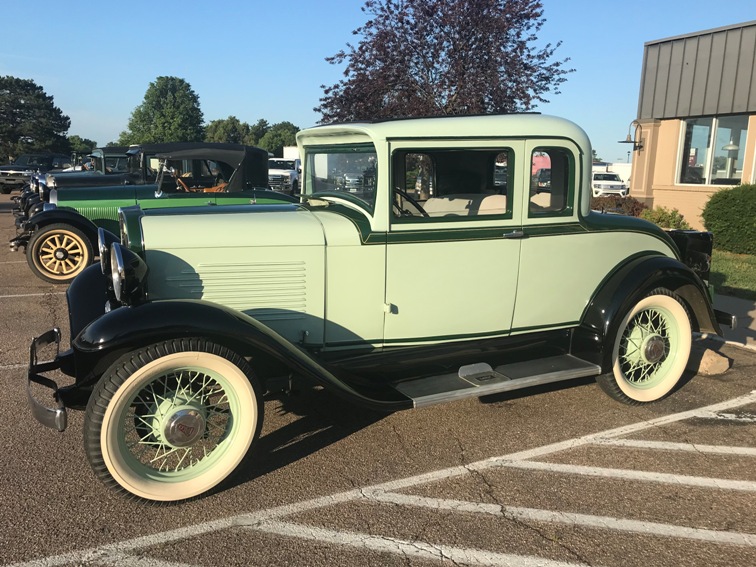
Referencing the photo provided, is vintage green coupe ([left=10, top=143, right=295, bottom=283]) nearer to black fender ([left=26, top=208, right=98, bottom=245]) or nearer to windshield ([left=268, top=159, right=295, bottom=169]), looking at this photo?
black fender ([left=26, top=208, right=98, bottom=245])

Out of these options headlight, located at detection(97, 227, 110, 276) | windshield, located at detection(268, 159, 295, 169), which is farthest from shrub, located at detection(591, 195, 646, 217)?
windshield, located at detection(268, 159, 295, 169)

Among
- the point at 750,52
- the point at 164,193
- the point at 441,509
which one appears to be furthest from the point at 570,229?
the point at 750,52

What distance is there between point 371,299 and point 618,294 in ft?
5.78

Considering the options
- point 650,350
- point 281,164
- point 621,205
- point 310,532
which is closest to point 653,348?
point 650,350

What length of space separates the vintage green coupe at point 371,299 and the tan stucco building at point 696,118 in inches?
385

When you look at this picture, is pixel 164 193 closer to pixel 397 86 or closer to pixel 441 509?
pixel 441 509

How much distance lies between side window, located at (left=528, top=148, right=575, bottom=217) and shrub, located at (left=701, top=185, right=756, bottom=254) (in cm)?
766

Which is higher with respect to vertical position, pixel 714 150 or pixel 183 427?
pixel 714 150

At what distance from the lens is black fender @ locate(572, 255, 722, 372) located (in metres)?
4.11

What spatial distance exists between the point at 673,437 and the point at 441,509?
5.94 ft

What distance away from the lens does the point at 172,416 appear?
2939 mm

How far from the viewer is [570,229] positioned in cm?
410

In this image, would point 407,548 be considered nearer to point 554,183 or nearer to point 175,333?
point 175,333

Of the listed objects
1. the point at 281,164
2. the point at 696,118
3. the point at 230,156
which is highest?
the point at 696,118
